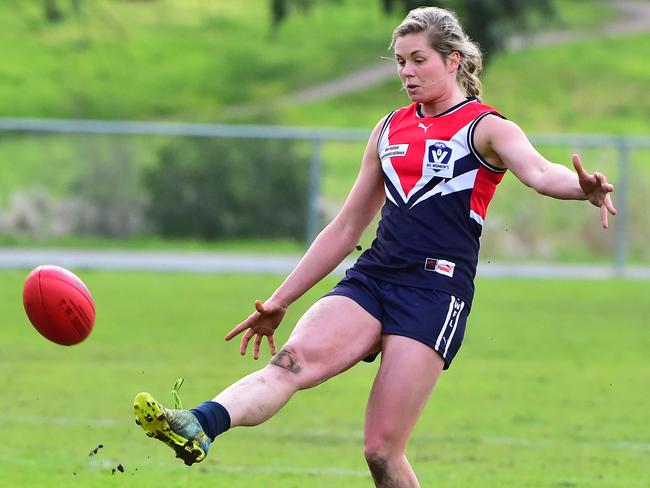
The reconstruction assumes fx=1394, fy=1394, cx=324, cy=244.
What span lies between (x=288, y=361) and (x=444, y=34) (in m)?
1.46

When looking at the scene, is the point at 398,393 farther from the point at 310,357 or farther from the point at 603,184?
the point at 603,184

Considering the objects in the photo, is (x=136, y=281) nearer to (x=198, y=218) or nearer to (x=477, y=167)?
(x=198, y=218)

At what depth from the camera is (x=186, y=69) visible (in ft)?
146

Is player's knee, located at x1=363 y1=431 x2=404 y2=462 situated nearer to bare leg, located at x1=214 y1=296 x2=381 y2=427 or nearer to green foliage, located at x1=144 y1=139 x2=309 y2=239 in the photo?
bare leg, located at x1=214 y1=296 x2=381 y2=427

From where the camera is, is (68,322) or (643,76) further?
(643,76)

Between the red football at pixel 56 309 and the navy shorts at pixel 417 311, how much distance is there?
129 cm

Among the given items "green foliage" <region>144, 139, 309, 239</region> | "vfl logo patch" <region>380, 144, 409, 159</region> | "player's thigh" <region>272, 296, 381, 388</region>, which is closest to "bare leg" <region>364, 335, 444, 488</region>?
"player's thigh" <region>272, 296, 381, 388</region>

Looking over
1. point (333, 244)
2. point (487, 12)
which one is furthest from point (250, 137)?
point (333, 244)

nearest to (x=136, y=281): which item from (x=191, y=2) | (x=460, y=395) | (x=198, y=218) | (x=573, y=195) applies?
(x=198, y=218)

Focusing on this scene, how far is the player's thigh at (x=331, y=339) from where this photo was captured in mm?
5441

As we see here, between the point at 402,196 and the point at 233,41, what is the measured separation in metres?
42.7

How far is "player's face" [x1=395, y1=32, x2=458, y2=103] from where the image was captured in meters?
5.62

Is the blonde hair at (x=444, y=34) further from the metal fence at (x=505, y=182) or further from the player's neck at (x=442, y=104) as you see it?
the metal fence at (x=505, y=182)

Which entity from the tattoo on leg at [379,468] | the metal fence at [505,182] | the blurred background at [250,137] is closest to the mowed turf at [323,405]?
the tattoo on leg at [379,468]
